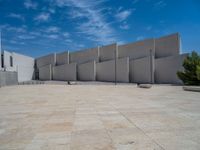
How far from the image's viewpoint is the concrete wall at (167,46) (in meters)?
30.2

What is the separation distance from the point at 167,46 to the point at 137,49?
240 inches

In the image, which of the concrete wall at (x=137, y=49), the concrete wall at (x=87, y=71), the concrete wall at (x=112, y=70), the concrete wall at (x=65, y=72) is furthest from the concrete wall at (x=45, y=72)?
the concrete wall at (x=137, y=49)

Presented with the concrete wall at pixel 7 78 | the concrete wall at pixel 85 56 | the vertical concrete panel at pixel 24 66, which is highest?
the concrete wall at pixel 85 56

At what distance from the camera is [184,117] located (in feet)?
17.5

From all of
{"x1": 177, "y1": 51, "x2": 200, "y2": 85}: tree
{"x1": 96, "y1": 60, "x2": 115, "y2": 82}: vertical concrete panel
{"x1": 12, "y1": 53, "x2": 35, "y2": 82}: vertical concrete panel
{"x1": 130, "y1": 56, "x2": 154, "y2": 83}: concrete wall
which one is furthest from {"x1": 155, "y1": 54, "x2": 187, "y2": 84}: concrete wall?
{"x1": 12, "y1": 53, "x2": 35, "y2": 82}: vertical concrete panel

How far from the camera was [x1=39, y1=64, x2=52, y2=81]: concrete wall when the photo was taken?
5067 cm

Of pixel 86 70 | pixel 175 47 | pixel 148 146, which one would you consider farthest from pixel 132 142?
pixel 86 70

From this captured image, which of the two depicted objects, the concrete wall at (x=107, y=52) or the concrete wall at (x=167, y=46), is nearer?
the concrete wall at (x=167, y=46)

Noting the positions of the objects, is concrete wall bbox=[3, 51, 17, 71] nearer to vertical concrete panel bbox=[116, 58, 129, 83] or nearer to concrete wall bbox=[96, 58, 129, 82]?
concrete wall bbox=[96, 58, 129, 82]

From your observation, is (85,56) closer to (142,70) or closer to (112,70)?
→ (112,70)

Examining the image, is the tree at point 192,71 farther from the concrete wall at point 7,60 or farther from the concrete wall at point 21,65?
the concrete wall at point 21,65

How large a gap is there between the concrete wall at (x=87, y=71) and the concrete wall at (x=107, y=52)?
111 inches

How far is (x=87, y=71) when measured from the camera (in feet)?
140

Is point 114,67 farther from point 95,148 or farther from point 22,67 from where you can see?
point 95,148
